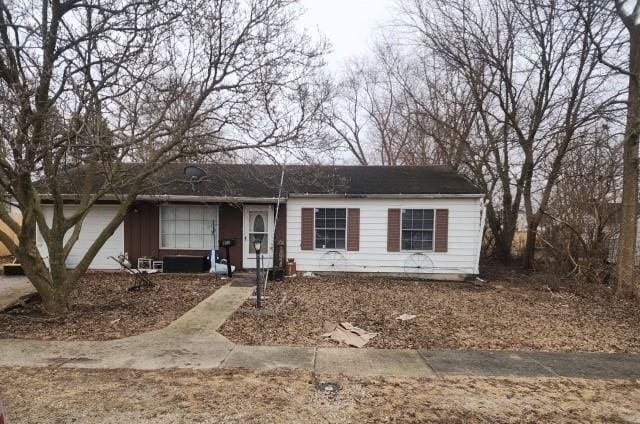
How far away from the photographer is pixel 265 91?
26.9 feet

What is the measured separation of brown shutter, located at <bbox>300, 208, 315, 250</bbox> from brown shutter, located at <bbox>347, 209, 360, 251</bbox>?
1.12 m

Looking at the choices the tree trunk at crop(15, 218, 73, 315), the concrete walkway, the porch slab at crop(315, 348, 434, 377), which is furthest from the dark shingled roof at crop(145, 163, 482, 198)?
the porch slab at crop(315, 348, 434, 377)

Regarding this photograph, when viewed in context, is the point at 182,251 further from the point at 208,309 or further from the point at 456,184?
the point at 456,184

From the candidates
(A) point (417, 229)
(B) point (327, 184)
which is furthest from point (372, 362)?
(A) point (417, 229)

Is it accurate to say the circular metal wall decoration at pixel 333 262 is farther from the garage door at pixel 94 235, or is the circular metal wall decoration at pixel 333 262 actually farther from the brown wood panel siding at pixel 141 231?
the garage door at pixel 94 235

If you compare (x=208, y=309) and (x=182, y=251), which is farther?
(x=182, y=251)

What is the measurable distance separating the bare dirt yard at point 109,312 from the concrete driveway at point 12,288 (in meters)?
1.13

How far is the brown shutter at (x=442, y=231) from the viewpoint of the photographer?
1277cm

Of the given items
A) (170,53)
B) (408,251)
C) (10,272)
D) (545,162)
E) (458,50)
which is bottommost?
(10,272)

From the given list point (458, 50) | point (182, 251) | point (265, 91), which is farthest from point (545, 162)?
point (182, 251)

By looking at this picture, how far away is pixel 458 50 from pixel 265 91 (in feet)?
33.6

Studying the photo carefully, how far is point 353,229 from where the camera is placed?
12953mm

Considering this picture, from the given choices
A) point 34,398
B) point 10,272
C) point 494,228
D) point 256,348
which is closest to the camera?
point 34,398

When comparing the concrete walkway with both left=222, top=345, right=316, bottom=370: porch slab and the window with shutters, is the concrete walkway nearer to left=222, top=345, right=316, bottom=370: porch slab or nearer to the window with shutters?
left=222, top=345, right=316, bottom=370: porch slab
